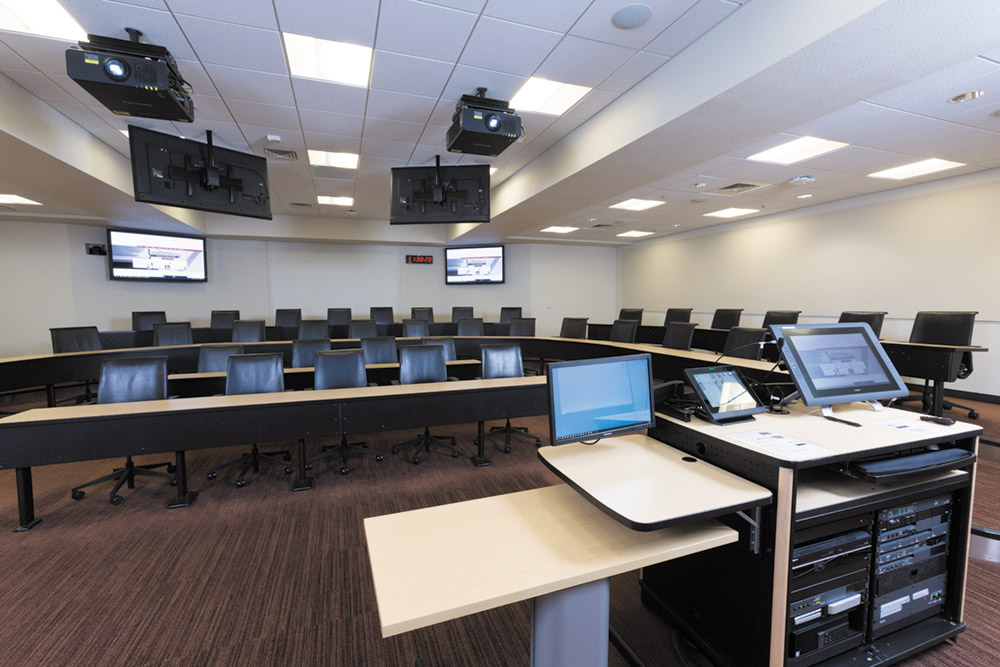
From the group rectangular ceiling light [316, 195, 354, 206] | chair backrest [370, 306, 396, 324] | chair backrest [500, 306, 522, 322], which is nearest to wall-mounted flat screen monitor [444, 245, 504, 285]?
chair backrest [500, 306, 522, 322]

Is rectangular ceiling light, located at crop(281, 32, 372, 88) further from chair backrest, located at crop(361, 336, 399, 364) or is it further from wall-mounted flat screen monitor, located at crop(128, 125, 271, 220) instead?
chair backrest, located at crop(361, 336, 399, 364)

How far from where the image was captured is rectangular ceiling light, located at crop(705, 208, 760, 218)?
7.28 metres

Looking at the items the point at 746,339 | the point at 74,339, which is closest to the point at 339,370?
the point at 746,339

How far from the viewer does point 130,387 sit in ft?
10.4

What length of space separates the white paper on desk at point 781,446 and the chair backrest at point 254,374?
3.32 m

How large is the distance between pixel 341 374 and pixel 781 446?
10.5 feet

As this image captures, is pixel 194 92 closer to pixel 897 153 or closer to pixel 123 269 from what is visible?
pixel 123 269

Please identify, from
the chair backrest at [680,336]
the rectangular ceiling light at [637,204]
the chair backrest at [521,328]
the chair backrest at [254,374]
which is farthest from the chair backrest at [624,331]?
the chair backrest at [254,374]

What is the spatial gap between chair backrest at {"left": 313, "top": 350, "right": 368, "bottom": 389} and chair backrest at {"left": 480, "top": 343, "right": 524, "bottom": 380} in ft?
3.68

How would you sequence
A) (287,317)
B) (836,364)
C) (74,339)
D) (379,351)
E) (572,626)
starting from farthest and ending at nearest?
(287,317), (74,339), (379,351), (836,364), (572,626)

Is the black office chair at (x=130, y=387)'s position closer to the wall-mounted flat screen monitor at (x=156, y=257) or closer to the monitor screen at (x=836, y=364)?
the monitor screen at (x=836, y=364)

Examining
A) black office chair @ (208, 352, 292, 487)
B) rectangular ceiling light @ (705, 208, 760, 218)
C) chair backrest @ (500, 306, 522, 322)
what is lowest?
black office chair @ (208, 352, 292, 487)

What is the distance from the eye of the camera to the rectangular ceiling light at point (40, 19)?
2393 mm

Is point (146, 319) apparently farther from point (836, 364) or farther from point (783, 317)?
point (783, 317)
